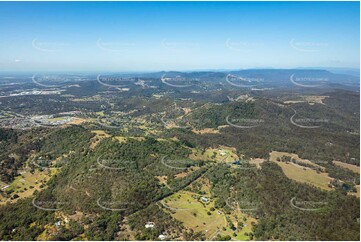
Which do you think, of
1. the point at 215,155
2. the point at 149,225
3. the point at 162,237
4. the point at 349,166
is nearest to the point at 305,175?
the point at 349,166

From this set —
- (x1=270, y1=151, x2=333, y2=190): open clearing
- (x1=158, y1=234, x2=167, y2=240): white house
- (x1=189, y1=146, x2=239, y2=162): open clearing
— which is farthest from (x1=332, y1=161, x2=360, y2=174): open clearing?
(x1=158, y1=234, x2=167, y2=240): white house

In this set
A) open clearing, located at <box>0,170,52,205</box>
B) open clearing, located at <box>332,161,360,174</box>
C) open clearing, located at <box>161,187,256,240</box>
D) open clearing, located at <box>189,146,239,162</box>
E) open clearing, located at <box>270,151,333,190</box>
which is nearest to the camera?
open clearing, located at <box>161,187,256,240</box>

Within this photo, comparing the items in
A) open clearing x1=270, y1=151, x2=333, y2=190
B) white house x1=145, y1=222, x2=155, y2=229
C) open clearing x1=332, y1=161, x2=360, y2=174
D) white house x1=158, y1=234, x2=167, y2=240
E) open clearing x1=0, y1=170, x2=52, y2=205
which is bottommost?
open clearing x1=332, y1=161, x2=360, y2=174

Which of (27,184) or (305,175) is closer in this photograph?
(27,184)

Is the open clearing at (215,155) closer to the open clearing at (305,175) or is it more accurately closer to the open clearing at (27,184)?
the open clearing at (305,175)

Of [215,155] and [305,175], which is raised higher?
[215,155]

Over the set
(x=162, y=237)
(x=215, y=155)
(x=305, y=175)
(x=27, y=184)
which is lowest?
(x=27, y=184)

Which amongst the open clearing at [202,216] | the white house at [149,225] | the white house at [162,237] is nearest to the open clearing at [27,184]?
the white house at [149,225]

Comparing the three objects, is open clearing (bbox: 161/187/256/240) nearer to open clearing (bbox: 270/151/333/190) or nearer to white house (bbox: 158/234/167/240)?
white house (bbox: 158/234/167/240)

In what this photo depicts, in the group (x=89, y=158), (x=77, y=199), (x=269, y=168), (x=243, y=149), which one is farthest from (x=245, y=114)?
(x=77, y=199)

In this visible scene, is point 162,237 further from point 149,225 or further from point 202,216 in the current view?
point 202,216

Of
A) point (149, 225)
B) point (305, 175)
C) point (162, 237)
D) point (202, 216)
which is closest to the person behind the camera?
point (162, 237)

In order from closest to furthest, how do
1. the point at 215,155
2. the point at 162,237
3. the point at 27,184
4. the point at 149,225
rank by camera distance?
1. the point at 162,237
2. the point at 149,225
3. the point at 27,184
4. the point at 215,155
